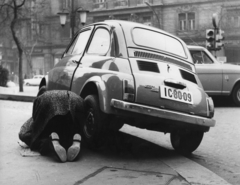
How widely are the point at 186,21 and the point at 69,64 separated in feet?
110

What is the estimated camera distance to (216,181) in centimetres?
367

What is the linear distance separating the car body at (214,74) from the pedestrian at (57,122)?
22.8 ft

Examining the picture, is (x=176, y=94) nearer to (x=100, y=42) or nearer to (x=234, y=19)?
(x=100, y=42)

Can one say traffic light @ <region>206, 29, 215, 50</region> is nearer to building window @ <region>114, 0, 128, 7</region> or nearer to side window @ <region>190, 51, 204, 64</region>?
side window @ <region>190, 51, 204, 64</region>

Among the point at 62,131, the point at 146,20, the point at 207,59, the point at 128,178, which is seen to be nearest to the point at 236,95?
the point at 207,59

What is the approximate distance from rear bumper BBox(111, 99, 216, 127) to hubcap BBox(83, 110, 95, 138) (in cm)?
48

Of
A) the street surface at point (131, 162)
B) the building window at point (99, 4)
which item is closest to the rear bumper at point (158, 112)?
the street surface at point (131, 162)

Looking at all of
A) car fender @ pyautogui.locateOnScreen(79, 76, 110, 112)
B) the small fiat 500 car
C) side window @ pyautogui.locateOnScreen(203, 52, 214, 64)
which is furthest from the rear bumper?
side window @ pyautogui.locateOnScreen(203, 52, 214, 64)

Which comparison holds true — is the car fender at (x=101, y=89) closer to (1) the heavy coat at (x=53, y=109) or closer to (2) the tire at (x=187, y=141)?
(1) the heavy coat at (x=53, y=109)

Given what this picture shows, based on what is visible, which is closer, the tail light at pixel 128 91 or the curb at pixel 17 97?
the tail light at pixel 128 91

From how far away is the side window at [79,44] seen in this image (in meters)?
5.75

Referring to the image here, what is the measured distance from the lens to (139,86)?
439 cm

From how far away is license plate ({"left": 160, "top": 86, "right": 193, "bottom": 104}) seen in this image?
450 centimetres

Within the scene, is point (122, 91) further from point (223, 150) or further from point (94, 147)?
point (223, 150)
